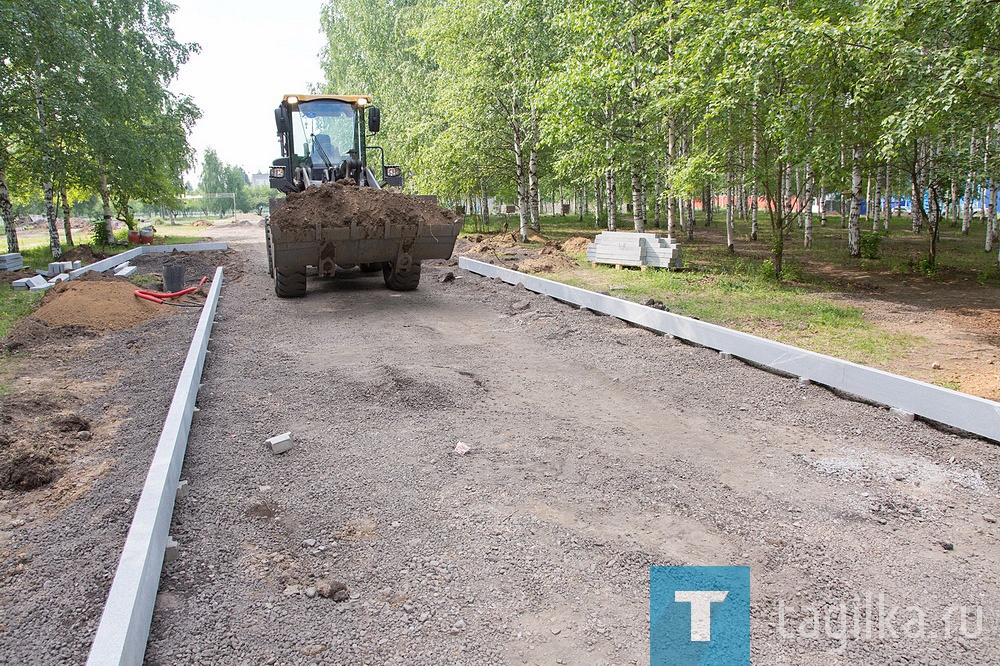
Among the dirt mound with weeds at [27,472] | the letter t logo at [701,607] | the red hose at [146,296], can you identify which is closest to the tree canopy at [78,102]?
the red hose at [146,296]

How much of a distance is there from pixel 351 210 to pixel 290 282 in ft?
6.12

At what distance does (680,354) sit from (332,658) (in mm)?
5120

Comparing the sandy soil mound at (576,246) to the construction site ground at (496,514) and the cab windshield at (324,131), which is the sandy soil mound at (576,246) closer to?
the cab windshield at (324,131)

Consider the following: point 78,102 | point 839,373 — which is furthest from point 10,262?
point 839,373

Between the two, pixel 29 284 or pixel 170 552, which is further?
pixel 29 284

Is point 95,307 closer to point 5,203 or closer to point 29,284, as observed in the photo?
point 29,284

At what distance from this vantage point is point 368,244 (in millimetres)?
9336

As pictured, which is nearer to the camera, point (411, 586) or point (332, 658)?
point (332, 658)

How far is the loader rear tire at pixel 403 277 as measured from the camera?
1044 cm

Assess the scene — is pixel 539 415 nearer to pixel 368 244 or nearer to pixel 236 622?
pixel 236 622

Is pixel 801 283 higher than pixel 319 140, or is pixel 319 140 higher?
pixel 319 140

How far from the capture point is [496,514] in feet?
11.5

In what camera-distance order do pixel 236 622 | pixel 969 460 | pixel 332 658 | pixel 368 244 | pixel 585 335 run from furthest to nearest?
pixel 368 244, pixel 585 335, pixel 969 460, pixel 236 622, pixel 332 658

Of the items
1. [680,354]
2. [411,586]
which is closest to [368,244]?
[680,354]
